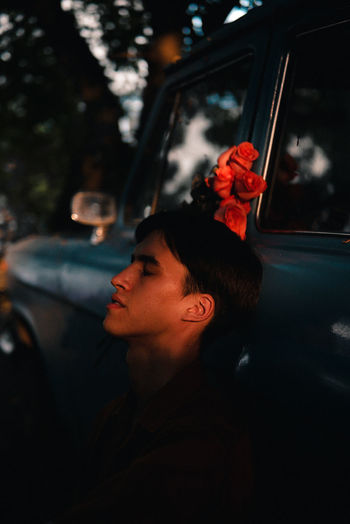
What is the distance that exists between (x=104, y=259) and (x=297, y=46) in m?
1.25

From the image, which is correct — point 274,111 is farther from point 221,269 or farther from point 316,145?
point 316,145

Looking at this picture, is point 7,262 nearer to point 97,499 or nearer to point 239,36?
point 239,36

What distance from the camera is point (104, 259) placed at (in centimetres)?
231

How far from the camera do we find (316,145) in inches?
112

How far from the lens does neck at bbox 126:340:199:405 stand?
1394mm

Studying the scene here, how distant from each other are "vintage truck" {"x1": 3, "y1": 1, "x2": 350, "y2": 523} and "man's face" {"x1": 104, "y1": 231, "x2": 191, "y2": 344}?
19cm

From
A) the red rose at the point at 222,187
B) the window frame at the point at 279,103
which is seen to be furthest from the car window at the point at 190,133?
the red rose at the point at 222,187

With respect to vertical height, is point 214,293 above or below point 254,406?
above

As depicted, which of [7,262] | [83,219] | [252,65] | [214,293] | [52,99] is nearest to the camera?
[214,293]

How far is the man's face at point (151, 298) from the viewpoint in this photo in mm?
1396

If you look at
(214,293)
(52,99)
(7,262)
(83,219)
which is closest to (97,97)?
(52,99)

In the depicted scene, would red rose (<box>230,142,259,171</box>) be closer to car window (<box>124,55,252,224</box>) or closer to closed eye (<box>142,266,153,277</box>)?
closed eye (<box>142,266,153,277</box>)

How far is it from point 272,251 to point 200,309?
0.95 feet

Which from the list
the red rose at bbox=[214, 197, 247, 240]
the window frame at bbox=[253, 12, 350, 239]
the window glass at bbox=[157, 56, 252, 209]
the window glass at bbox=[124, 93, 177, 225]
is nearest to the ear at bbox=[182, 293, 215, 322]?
the red rose at bbox=[214, 197, 247, 240]
